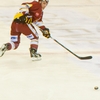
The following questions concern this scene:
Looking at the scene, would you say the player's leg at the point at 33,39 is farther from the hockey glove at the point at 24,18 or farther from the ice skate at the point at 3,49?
the ice skate at the point at 3,49

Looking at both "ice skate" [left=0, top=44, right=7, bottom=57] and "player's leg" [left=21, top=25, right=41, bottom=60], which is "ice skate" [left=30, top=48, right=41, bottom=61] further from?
"ice skate" [left=0, top=44, right=7, bottom=57]

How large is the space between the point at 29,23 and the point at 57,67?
1.64 feet

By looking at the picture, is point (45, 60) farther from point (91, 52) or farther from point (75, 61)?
point (91, 52)

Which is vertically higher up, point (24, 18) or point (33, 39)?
point (24, 18)

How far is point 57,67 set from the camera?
3.09 metres

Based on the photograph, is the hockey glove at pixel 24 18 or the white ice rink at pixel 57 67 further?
the hockey glove at pixel 24 18

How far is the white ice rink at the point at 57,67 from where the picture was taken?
8.21 ft

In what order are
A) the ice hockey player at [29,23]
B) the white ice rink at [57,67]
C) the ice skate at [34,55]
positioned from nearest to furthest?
the white ice rink at [57,67], the ice hockey player at [29,23], the ice skate at [34,55]

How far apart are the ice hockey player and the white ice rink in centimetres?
14

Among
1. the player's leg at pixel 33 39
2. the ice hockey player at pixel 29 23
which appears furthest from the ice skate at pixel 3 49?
the player's leg at pixel 33 39

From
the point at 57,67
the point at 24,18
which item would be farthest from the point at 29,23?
the point at 57,67

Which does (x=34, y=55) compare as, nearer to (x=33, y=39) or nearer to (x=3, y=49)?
(x=33, y=39)

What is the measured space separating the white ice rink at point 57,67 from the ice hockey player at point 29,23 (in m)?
0.14

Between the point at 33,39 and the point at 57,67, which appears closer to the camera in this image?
the point at 57,67
